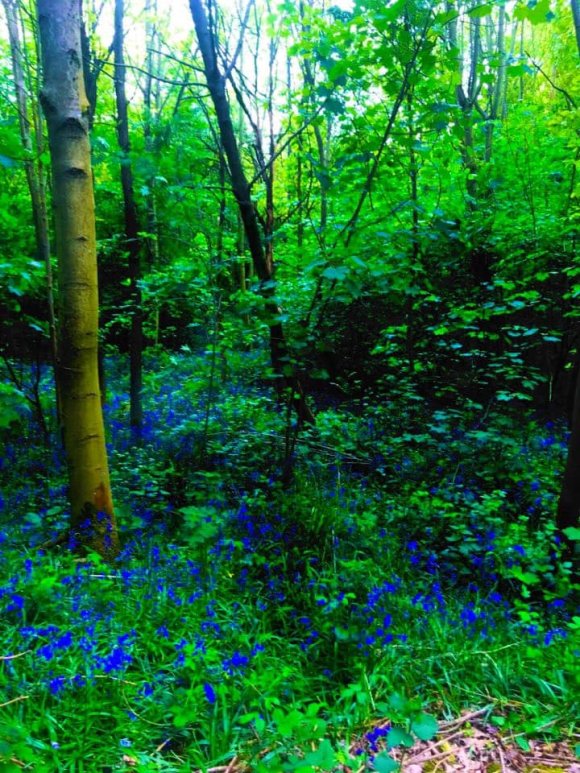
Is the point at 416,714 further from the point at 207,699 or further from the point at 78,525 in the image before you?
the point at 78,525

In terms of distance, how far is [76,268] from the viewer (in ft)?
9.42

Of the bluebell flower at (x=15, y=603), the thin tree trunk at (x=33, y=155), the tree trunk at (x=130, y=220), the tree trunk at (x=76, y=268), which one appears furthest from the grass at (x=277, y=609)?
the thin tree trunk at (x=33, y=155)

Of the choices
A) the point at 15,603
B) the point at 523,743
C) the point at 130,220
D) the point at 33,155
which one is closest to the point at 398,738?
the point at 523,743

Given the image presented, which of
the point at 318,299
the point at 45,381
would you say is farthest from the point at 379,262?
the point at 45,381

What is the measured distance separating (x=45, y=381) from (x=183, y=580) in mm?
6714

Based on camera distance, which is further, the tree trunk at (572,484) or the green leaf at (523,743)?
the tree trunk at (572,484)

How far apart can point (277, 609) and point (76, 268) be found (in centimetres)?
233

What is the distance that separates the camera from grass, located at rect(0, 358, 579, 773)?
1.87 meters

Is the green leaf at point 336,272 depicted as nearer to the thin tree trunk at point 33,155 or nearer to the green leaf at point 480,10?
the green leaf at point 480,10

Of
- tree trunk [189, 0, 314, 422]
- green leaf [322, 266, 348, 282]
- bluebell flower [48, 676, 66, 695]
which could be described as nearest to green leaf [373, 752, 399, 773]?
bluebell flower [48, 676, 66, 695]

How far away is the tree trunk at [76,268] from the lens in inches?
108

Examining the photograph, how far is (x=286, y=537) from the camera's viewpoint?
3561 millimetres

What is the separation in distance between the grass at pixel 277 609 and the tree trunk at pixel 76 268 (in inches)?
11.9

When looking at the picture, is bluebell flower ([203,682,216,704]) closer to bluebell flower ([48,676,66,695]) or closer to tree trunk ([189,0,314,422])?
bluebell flower ([48,676,66,695])
